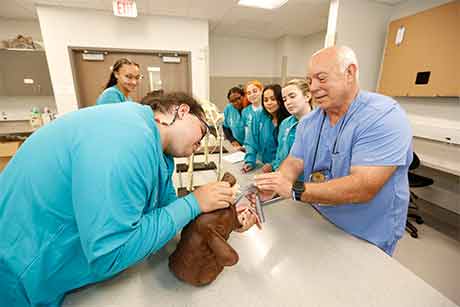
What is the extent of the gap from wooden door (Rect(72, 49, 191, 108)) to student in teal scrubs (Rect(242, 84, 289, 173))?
199cm

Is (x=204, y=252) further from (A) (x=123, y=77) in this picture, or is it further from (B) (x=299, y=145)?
(A) (x=123, y=77)

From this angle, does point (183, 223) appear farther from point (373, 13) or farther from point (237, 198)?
point (373, 13)

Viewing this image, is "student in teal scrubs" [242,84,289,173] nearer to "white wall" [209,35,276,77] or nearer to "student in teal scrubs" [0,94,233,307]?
"student in teal scrubs" [0,94,233,307]

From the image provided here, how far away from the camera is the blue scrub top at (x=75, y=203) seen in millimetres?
500

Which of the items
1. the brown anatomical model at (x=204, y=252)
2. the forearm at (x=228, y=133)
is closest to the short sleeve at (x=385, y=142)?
the brown anatomical model at (x=204, y=252)

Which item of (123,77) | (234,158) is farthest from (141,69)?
(234,158)

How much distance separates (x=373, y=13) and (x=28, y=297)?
4.55 meters

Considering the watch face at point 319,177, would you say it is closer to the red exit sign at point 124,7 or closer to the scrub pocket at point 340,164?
the scrub pocket at point 340,164

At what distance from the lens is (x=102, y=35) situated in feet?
11.9

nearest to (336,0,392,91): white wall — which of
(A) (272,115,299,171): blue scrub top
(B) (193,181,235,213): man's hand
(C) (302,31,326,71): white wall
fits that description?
(C) (302,31,326,71): white wall

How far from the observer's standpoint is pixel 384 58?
3.28 metres

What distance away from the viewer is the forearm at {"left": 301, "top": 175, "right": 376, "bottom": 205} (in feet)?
2.99

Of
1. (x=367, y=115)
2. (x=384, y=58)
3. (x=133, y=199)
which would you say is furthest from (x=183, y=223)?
(x=384, y=58)

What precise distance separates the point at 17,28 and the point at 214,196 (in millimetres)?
5549
